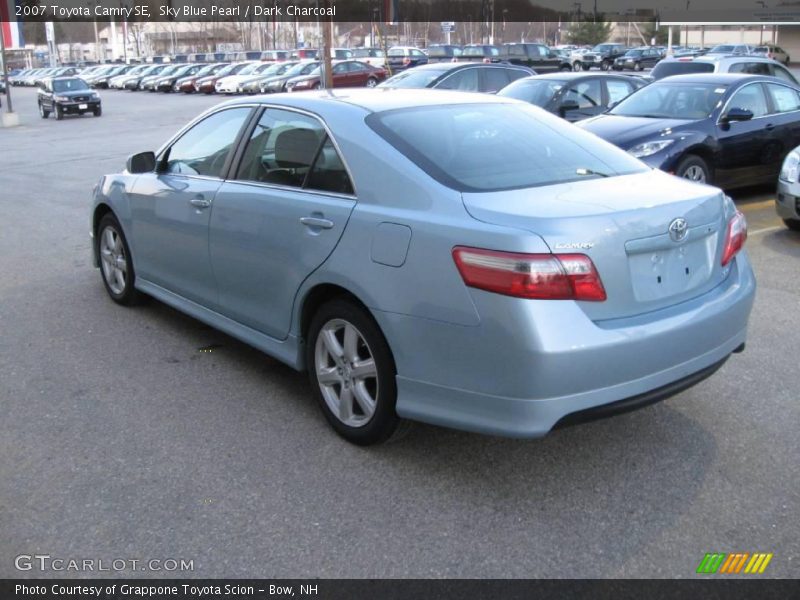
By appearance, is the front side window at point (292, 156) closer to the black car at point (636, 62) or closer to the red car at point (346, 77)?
the red car at point (346, 77)

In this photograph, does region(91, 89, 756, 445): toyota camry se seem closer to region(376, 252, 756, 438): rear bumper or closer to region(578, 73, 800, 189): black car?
region(376, 252, 756, 438): rear bumper

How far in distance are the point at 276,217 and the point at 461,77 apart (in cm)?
1417

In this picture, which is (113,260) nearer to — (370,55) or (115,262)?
(115,262)

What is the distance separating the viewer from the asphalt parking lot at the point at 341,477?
319 cm

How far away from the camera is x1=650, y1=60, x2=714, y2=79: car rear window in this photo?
16.2 meters

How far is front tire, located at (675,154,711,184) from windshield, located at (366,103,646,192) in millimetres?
4981

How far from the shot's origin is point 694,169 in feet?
30.9

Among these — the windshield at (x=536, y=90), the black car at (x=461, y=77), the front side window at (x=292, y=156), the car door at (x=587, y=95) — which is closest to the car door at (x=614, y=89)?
the car door at (x=587, y=95)

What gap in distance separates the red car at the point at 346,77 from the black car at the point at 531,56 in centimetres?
596

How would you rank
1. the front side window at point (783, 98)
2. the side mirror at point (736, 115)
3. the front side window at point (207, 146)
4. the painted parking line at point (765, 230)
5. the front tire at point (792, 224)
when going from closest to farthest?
the front side window at point (207, 146), the front tire at point (792, 224), the painted parking line at point (765, 230), the side mirror at point (736, 115), the front side window at point (783, 98)

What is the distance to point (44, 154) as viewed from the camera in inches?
774

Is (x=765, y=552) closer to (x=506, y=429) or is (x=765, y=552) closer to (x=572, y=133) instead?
(x=506, y=429)
